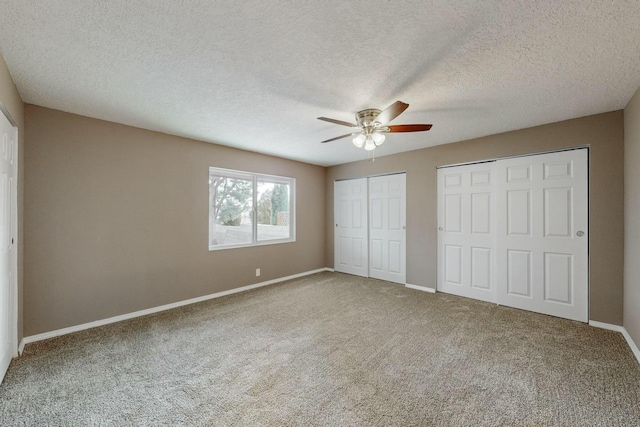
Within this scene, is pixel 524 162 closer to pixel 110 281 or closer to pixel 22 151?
pixel 110 281

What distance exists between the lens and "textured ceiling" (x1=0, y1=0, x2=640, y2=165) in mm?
1445

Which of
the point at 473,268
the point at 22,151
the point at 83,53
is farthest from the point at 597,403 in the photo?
the point at 22,151

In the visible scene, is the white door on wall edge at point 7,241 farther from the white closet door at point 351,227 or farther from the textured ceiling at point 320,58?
the white closet door at point 351,227

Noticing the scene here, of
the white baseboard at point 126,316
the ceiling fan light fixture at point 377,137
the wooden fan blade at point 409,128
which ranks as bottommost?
the white baseboard at point 126,316

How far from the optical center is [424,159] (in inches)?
171

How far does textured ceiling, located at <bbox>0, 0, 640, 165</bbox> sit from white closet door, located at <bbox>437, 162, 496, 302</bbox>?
1.09 meters

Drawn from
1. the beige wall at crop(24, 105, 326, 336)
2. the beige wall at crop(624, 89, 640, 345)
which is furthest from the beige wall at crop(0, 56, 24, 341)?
the beige wall at crop(624, 89, 640, 345)

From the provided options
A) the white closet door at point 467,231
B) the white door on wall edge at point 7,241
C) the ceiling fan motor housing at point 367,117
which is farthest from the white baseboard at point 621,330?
the white door on wall edge at point 7,241

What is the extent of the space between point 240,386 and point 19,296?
2303mm

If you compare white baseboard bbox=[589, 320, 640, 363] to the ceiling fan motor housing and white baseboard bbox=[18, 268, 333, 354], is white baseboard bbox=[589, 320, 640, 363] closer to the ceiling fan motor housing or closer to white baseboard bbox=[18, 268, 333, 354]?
the ceiling fan motor housing

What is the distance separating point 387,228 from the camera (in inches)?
193

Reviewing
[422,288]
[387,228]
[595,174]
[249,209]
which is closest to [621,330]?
[595,174]

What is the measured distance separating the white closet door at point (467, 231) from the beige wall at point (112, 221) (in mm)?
3260

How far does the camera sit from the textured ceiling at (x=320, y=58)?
145 centimetres
